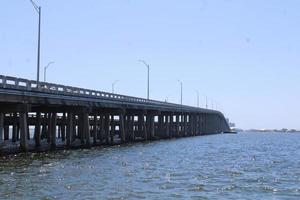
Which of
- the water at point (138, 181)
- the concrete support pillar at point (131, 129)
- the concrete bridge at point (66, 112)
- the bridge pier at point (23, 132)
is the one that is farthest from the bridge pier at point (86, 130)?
the water at point (138, 181)

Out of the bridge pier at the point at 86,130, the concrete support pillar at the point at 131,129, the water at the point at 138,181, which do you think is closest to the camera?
the water at the point at 138,181

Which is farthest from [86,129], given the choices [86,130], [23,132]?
[23,132]

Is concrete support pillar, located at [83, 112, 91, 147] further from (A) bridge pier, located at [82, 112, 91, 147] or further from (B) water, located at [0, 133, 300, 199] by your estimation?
(B) water, located at [0, 133, 300, 199]

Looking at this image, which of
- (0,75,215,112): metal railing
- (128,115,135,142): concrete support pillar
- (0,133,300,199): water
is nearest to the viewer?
(0,133,300,199): water

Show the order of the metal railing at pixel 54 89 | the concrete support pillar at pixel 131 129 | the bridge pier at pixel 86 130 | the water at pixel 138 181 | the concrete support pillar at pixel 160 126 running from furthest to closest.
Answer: the concrete support pillar at pixel 160 126
the concrete support pillar at pixel 131 129
the bridge pier at pixel 86 130
the metal railing at pixel 54 89
the water at pixel 138 181

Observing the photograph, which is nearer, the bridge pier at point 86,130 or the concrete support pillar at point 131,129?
the bridge pier at point 86,130

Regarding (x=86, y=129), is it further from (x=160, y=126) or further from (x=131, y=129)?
(x=160, y=126)

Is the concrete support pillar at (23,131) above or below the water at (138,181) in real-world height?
above

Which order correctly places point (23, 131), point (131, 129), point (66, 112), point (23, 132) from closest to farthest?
point (23, 131) < point (23, 132) < point (66, 112) < point (131, 129)

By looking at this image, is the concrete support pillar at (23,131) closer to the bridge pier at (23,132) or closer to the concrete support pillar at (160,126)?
the bridge pier at (23,132)

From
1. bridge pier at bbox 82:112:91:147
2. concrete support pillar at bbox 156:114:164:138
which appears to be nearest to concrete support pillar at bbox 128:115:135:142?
concrete support pillar at bbox 156:114:164:138

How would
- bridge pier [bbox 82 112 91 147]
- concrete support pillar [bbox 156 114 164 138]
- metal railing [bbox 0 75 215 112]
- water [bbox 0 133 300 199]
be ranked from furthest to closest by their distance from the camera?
1. concrete support pillar [bbox 156 114 164 138]
2. bridge pier [bbox 82 112 91 147]
3. metal railing [bbox 0 75 215 112]
4. water [bbox 0 133 300 199]

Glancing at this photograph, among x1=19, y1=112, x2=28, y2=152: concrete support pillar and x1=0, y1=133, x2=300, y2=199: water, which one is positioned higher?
x1=19, y1=112, x2=28, y2=152: concrete support pillar

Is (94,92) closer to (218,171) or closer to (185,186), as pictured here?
(218,171)
